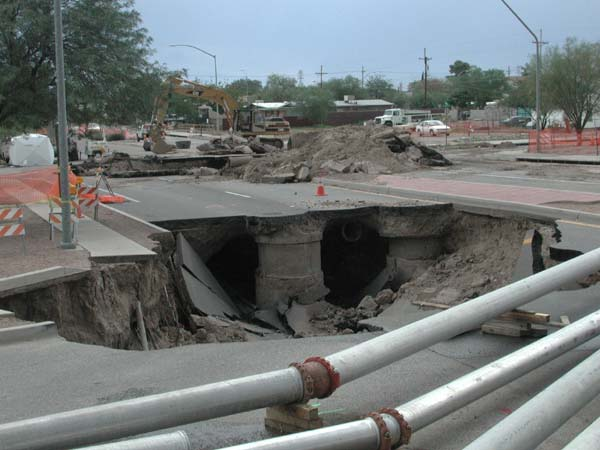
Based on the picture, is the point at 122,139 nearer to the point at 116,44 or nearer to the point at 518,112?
the point at 518,112

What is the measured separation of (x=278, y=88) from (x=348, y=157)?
115001 mm

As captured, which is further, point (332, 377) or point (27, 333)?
point (27, 333)

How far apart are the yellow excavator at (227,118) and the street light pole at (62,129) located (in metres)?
21.5

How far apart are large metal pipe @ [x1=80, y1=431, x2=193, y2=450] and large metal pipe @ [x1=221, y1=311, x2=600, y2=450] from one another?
261mm

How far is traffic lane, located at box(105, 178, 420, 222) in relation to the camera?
54.3ft

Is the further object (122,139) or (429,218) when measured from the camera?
(122,139)

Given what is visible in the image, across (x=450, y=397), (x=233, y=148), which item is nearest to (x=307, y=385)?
(x=450, y=397)

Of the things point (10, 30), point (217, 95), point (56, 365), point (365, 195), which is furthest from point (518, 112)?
point (56, 365)

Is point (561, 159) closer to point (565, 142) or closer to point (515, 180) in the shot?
point (565, 142)

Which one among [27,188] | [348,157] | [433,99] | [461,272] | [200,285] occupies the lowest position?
[200,285]

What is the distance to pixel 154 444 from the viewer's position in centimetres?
349

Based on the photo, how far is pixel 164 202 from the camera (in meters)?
19.1

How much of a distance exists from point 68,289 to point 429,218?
9.24 meters

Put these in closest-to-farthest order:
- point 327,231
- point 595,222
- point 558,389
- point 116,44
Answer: point 558,389, point 595,222, point 116,44, point 327,231
